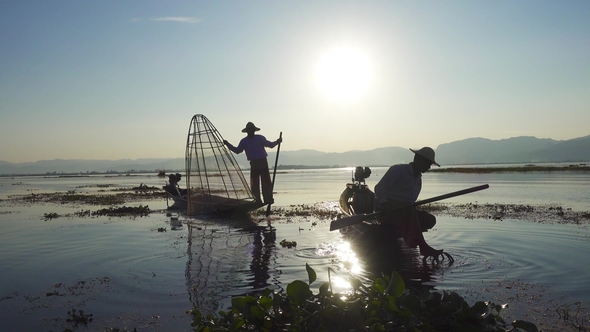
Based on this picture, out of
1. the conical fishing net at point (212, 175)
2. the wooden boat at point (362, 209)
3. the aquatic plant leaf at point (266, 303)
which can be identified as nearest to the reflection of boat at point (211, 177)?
the conical fishing net at point (212, 175)

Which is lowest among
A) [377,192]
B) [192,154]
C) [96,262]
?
[96,262]

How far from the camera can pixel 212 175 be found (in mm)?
17688

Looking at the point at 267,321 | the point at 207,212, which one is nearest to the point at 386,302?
the point at 267,321

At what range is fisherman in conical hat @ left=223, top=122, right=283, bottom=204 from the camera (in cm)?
1597

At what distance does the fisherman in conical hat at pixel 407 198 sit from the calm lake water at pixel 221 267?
55 centimetres

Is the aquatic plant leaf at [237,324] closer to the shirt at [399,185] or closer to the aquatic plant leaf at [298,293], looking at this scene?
the aquatic plant leaf at [298,293]

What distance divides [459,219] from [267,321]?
13.2 m

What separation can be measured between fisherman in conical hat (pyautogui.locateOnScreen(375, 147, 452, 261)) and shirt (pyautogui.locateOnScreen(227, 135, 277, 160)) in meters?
7.54

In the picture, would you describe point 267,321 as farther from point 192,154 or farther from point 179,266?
point 192,154

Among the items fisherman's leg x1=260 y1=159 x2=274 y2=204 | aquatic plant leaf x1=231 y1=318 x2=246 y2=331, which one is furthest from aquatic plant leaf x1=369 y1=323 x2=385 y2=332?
fisherman's leg x1=260 y1=159 x2=274 y2=204

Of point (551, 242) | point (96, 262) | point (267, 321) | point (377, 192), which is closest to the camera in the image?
point (267, 321)

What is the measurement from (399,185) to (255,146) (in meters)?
8.05

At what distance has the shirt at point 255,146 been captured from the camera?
1599cm

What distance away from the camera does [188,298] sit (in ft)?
22.3
